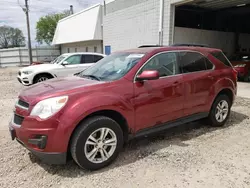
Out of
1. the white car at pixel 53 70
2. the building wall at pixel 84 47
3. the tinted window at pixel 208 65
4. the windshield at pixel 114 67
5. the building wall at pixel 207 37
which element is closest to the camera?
the windshield at pixel 114 67

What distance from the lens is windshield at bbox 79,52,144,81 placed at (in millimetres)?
3570

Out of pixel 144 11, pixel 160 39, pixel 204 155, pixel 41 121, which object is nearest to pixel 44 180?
pixel 41 121

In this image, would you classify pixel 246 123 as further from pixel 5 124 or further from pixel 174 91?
pixel 5 124

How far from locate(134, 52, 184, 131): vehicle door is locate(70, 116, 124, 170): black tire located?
0.51 metres

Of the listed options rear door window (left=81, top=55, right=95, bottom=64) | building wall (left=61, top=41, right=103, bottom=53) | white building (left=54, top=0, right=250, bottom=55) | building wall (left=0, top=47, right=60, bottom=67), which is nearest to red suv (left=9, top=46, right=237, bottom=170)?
rear door window (left=81, top=55, right=95, bottom=64)

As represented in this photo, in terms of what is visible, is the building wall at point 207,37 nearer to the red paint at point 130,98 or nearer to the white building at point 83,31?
the white building at point 83,31

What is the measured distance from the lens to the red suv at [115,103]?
2.84 meters

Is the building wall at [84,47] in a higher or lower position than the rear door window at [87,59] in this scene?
higher

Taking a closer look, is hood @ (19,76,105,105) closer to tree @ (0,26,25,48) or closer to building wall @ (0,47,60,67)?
building wall @ (0,47,60,67)

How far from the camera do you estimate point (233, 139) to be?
4.21 m

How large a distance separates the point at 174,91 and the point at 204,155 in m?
1.14

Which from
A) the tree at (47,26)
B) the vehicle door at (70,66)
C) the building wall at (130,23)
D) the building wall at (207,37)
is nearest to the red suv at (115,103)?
the vehicle door at (70,66)

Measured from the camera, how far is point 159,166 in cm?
325

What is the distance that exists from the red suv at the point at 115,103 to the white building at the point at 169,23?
8.51 metres
